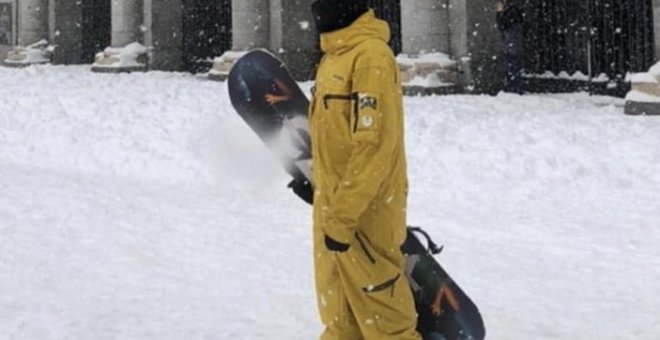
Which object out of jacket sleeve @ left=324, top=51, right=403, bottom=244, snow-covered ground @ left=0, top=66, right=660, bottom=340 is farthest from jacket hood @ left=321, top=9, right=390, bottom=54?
snow-covered ground @ left=0, top=66, right=660, bottom=340

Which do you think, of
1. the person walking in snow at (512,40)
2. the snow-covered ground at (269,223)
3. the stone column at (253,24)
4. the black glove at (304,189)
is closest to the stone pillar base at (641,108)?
the snow-covered ground at (269,223)

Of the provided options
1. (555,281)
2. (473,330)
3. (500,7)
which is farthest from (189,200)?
(500,7)

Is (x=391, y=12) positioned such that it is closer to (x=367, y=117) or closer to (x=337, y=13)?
(x=337, y=13)

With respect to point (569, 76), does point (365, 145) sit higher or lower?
lower

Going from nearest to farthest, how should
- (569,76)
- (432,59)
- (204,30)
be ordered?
(432,59)
(569,76)
(204,30)

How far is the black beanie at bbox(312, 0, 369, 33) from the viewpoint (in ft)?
10.9

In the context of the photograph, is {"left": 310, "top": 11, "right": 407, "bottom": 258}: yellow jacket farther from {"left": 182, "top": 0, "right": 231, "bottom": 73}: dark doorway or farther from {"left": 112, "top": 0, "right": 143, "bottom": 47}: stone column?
{"left": 182, "top": 0, "right": 231, "bottom": 73}: dark doorway

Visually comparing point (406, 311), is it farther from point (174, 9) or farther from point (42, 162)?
point (174, 9)

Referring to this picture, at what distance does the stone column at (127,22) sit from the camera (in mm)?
21094

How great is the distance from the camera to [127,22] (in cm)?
2109

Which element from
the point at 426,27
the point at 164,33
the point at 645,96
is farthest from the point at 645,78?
the point at 164,33

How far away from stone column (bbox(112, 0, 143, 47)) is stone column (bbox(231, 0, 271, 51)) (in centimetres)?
431

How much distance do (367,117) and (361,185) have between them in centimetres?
27

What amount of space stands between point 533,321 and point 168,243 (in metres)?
3.17
